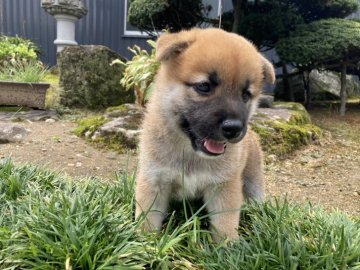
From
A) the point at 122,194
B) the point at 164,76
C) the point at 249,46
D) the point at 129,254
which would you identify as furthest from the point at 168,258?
the point at 249,46

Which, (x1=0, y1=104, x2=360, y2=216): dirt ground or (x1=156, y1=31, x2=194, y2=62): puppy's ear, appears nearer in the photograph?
(x1=156, y1=31, x2=194, y2=62): puppy's ear

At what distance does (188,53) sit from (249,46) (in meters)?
0.38

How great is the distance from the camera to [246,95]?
89.6 inches

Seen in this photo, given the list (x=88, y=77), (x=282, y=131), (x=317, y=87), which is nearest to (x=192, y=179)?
(x=282, y=131)

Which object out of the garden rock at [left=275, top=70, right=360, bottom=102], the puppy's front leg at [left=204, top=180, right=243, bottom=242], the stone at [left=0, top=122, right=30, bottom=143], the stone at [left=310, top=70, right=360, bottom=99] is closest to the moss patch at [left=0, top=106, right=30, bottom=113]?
the stone at [left=0, top=122, right=30, bottom=143]

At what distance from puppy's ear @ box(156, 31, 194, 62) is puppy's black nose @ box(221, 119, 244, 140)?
0.52 metres

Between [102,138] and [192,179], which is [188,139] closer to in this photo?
[192,179]

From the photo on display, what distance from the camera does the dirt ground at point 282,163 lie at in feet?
13.5

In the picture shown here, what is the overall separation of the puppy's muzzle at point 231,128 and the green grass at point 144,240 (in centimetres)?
49

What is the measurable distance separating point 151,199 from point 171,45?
883 millimetres

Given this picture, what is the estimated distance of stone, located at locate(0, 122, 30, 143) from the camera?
512 cm

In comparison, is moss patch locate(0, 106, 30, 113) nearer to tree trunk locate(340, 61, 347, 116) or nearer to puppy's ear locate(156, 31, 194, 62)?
puppy's ear locate(156, 31, 194, 62)

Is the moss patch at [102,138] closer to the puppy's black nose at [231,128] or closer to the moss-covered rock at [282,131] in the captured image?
the moss-covered rock at [282,131]

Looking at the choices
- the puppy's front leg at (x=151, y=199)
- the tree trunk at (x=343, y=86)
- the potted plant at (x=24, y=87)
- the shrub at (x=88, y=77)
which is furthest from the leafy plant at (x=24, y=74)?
the tree trunk at (x=343, y=86)
